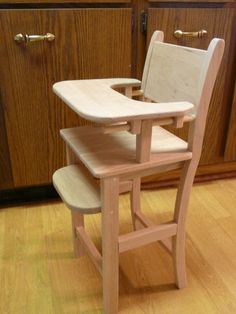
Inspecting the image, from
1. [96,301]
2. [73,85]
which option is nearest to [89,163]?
[73,85]

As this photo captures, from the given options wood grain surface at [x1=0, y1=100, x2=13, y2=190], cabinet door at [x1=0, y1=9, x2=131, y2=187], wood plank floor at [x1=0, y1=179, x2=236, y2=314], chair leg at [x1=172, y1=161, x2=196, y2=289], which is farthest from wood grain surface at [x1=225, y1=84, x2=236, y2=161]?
wood grain surface at [x1=0, y1=100, x2=13, y2=190]

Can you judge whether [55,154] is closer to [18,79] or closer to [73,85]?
[18,79]

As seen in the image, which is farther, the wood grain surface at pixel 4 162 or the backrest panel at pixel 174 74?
the wood grain surface at pixel 4 162

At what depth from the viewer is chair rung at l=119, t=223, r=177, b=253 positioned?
0.80 m

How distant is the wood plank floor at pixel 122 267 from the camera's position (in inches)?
36.0

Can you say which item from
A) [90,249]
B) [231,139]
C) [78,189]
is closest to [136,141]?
[78,189]

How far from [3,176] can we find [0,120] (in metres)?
0.23

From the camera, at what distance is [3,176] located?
1.25 metres

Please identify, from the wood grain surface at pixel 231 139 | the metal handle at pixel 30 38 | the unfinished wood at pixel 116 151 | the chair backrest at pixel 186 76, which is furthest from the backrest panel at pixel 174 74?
the wood grain surface at pixel 231 139

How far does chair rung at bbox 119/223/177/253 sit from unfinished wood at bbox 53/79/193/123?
13.0 inches

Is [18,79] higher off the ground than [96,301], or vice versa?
[18,79]

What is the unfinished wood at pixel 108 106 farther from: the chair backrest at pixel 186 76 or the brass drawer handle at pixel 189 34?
the brass drawer handle at pixel 189 34

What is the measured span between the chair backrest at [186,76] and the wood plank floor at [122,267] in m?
0.46

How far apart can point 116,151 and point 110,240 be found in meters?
0.22
